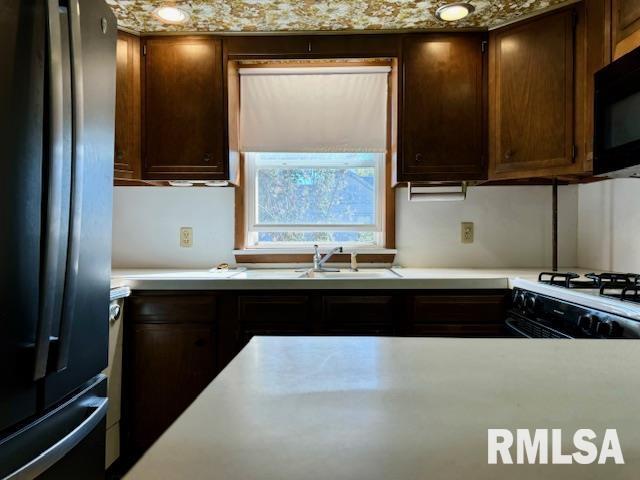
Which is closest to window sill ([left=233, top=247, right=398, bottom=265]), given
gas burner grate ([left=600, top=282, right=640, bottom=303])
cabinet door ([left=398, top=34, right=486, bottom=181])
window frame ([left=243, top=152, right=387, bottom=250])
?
window frame ([left=243, top=152, right=387, bottom=250])

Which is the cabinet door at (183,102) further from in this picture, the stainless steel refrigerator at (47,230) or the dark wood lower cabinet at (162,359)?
the stainless steel refrigerator at (47,230)

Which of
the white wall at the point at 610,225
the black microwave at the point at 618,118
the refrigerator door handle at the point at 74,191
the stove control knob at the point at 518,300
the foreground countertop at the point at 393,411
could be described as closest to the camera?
the foreground countertop at the point at 393,411

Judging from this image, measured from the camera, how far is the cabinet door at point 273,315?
1.74 metres

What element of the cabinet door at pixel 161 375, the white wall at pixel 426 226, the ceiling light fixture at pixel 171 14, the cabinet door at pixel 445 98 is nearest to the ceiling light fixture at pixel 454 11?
the cabinet door at pixel 445 98

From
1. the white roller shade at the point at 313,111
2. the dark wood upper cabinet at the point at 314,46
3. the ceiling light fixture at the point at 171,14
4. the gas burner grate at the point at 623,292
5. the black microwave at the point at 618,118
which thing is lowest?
the gas burner grate at the point at 623,292

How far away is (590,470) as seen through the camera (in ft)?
1.03

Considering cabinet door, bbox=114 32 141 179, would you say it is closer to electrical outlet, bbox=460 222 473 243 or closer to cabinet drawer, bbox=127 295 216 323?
cabinet drawer, bbox=127 295 216 323

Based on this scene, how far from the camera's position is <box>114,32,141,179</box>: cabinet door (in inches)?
74.9

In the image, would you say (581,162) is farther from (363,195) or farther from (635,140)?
(363,195)

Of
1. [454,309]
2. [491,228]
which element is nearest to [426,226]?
[491,228]

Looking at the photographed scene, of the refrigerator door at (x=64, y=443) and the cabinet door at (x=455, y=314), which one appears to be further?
the cabinet door at (x=455, y=314)

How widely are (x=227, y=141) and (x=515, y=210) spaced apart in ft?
5.95

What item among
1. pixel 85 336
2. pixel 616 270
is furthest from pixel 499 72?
pixel 85 336

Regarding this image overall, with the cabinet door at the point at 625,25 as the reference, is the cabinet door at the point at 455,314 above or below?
below
